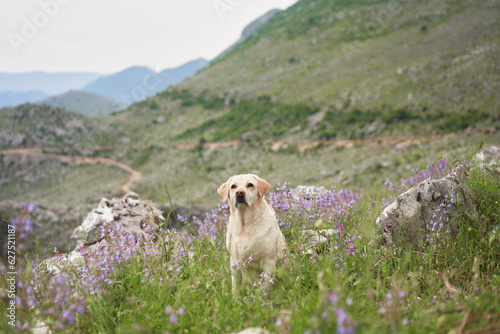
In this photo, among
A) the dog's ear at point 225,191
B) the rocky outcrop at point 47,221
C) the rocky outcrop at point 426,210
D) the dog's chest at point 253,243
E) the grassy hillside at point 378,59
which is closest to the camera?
the rocky outcrop at point 426,210

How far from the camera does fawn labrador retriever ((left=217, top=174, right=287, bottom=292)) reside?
3594 mm

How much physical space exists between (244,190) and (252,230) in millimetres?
500

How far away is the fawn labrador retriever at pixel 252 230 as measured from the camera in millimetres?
3594

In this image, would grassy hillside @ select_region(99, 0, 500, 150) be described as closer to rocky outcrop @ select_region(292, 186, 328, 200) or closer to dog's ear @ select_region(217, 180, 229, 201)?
rocky outcrop @ select_region(292, 186, 328, 200)

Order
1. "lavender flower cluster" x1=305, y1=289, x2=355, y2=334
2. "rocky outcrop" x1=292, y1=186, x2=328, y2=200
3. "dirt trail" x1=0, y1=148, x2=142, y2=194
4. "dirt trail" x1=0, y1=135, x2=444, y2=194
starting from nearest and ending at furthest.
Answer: "lavender flower cluster" x1=305, y1=289, x2=355, y2=334 < "rocky outcrop" x1=292, y1=186, x2=328, y2=200 < "dirt trail" x1=0, y1=135, x2=444, y2=194 < "dirt trail" x1=0, y1=148, x2=142, y2=194

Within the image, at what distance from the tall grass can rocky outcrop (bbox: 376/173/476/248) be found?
0.12 m

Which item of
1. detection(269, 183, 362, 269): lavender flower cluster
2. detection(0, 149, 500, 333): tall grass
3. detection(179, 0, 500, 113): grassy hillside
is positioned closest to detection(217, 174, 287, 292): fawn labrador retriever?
detection(0, 149, 500, 333): tall grass

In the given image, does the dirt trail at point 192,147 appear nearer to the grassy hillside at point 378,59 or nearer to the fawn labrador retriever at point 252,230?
the grassy hillside at point 378,59

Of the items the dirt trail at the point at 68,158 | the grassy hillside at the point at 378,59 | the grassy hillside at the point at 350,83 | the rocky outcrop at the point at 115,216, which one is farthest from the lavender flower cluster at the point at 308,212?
the dirt trail at the point at 68,158

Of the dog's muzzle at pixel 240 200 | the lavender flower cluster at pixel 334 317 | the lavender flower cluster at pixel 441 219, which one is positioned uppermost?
the dog's muzzle at pixel 240 200

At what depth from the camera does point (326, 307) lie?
163 cm

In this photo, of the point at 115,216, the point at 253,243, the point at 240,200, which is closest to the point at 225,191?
the point at 240,200

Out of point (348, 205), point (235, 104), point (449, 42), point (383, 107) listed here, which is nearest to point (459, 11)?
point (449, 42)

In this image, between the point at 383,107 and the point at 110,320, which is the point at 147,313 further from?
the point at 383,107
